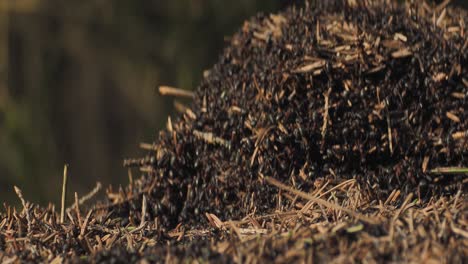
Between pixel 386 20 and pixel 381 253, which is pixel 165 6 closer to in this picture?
pixel 386 20

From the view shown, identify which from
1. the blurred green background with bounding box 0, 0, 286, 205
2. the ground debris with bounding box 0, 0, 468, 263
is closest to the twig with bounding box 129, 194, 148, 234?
the ground debris with bounding box 0, 0, 468, 263

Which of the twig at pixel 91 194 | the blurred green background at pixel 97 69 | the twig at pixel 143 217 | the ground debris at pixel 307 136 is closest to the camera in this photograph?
the twig at pixel 143 217

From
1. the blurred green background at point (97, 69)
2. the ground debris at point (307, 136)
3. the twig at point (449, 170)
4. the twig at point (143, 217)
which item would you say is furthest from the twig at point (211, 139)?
the blurred green background at point (97, 69)

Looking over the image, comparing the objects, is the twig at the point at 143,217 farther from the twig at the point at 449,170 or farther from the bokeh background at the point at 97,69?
the bokeh background at the point at 97,69

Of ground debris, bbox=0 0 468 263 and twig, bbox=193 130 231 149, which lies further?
twig, bbox=193 130 231 149

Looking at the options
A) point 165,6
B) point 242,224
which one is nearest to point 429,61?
point 242,224

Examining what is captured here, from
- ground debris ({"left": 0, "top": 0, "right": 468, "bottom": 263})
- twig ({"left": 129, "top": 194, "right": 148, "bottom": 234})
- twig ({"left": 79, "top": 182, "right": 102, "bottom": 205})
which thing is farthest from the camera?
twig ({"left": 79, "top": 182, "right": 102, "bottom": 205})

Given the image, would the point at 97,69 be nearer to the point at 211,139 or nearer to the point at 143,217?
the point at 211,139

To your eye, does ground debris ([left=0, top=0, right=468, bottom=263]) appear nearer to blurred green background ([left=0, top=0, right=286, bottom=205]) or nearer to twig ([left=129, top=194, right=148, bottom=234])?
twig ([left=129, top=194, right=148, bottom=234])
